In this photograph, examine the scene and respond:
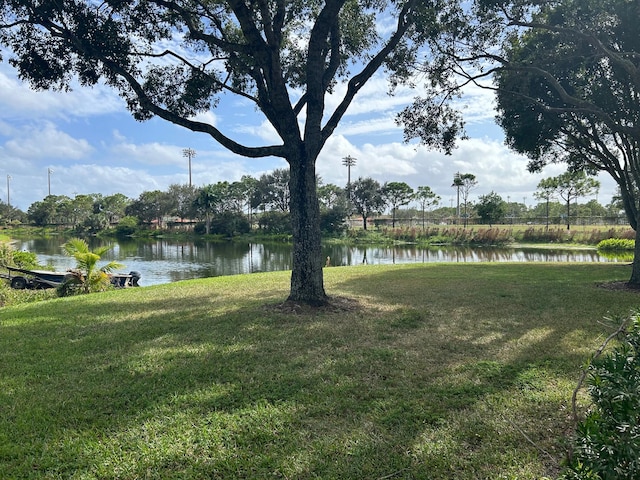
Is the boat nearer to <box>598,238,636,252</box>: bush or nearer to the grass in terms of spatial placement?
the grass

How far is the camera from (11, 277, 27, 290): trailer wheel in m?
12.5

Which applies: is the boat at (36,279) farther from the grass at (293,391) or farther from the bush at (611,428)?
the bush at (611,428)

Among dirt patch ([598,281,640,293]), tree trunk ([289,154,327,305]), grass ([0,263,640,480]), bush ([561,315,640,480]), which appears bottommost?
grass ([0,263,640,480])

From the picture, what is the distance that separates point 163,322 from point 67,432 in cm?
325

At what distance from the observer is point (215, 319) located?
6.10m

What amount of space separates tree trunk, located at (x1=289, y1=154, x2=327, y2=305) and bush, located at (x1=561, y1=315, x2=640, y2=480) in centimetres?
496

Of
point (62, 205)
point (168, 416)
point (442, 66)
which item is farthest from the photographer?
point (62, 205)

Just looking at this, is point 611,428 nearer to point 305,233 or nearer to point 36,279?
point 305,233

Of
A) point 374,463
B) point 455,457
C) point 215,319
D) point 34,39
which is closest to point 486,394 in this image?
point 455,457

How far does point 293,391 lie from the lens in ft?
11.2

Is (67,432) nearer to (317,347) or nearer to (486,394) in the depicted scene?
(317,347)

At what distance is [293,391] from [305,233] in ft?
11.1

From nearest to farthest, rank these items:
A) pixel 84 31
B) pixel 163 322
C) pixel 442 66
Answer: pixel 163 322 → pixel 84 31 → pixel 442 66

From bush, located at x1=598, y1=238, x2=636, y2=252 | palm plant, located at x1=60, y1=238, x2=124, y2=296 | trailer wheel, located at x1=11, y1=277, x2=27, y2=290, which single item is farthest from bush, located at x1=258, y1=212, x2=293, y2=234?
palm plant, located at x1=60, y1=238, x2=124, y2=296
